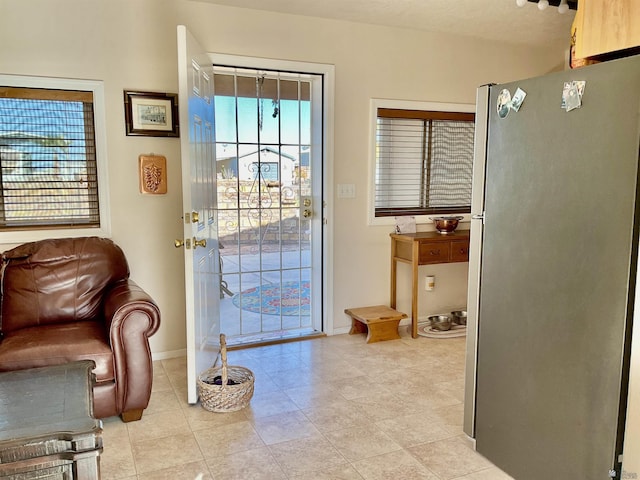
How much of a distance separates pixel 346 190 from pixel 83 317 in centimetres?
213

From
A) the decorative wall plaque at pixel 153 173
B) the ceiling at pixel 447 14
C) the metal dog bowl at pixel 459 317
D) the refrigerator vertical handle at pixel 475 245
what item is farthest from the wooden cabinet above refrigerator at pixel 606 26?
the metal dog bowl at pixel 459 317

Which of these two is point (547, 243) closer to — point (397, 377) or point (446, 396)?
point (446, 396)

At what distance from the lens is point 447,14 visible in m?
3.60

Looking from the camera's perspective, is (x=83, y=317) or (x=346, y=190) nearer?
(x=83, y=317)

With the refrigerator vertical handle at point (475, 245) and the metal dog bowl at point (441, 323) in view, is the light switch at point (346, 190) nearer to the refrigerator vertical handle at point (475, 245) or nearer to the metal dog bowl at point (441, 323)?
the metal dog bowl at point (441, 323)

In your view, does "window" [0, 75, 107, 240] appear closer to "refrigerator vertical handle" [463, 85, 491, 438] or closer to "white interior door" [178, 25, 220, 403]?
"white interior door" [178, 25, 220, 403]

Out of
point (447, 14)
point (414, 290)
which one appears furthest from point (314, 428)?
point (447, 14)

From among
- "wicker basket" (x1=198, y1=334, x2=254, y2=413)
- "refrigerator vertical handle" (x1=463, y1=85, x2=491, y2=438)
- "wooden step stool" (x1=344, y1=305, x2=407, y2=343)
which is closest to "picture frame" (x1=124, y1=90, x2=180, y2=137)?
"wicker basket" (x1=198, y1=334, x2=254, y2=413)

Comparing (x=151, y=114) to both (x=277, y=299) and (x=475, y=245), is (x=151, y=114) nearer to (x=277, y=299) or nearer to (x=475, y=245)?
(x=277, y=299)

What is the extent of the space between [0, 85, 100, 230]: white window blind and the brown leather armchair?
0.98 feet

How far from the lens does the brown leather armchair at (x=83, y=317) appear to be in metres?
2.41

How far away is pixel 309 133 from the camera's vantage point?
12.8 ft

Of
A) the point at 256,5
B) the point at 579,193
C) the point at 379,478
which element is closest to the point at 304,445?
the point at 379,478

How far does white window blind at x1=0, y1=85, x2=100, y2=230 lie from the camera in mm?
3020
